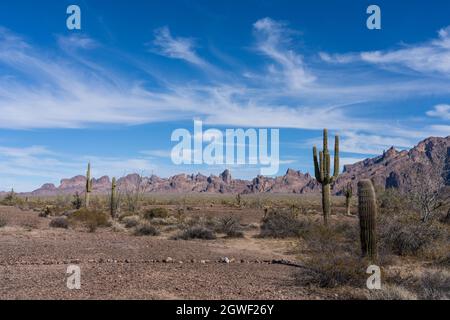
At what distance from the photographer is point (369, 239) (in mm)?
14258

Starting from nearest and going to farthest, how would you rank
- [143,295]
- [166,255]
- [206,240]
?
[143,295], [166,255], [206,240]

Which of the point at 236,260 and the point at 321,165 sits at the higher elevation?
the point at 321,165

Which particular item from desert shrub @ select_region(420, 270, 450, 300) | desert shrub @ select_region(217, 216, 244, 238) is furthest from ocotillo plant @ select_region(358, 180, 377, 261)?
desert shrub @ select_region(217, 216, 244, 238)

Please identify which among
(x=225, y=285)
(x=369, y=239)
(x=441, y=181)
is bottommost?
(x=225, y=285)

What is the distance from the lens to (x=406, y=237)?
18.3 m

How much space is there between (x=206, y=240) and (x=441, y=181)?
1214 centimetres

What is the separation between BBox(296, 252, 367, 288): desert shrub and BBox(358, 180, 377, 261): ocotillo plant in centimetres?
201

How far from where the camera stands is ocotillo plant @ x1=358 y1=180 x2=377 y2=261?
1421cm

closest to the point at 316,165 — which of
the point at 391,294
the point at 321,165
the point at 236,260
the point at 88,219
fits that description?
the point at 321,165

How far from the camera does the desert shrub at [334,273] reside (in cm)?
1169

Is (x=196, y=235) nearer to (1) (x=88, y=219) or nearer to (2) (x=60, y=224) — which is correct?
(1) (x=88, y=219)

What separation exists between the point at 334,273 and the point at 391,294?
2.11 m
